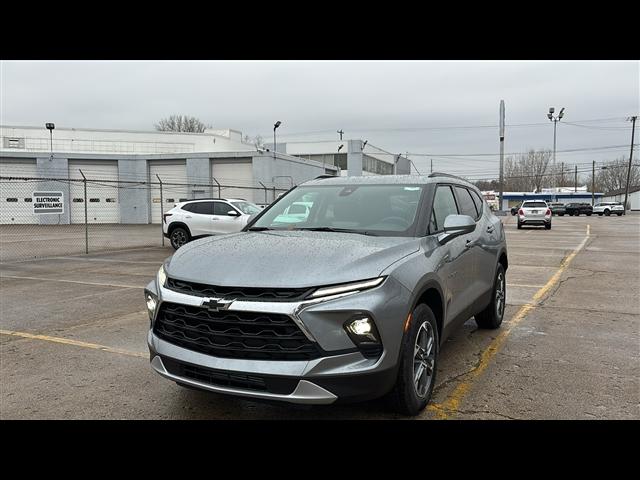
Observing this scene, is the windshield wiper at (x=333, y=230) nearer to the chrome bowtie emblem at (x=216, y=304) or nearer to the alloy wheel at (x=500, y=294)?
the chrome bowtie emblem at (x=216, y=304)

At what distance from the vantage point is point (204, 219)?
51.9ft

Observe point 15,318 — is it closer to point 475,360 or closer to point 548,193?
point 475,360

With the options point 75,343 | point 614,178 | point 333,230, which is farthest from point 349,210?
point 614,178

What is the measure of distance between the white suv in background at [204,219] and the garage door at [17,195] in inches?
947

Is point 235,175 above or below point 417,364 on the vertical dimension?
above

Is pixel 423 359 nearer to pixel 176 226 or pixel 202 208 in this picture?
pixel 202 208

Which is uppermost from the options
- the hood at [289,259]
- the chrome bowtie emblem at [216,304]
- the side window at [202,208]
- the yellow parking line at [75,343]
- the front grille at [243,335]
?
the side window at [202,208]

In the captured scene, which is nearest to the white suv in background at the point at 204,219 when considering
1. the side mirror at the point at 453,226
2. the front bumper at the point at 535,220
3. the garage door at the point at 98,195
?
the side mirror at the point at 453,226

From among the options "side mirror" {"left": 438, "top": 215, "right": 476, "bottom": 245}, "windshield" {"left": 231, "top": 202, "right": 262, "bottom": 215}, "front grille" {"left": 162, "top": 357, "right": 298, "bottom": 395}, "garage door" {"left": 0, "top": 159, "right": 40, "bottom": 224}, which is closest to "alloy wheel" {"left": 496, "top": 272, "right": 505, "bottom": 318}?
"side mirror" {"left": 438, "top": 215, "right": 476, "bottom": 245}

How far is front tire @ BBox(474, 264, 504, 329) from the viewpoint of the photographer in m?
5.78

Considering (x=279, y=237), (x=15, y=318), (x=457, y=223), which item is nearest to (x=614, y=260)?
(x=457, y=223)

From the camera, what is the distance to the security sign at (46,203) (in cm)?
1493

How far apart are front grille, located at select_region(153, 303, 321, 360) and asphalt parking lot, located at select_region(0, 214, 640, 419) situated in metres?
0.33

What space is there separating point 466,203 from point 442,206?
94 centimetres
